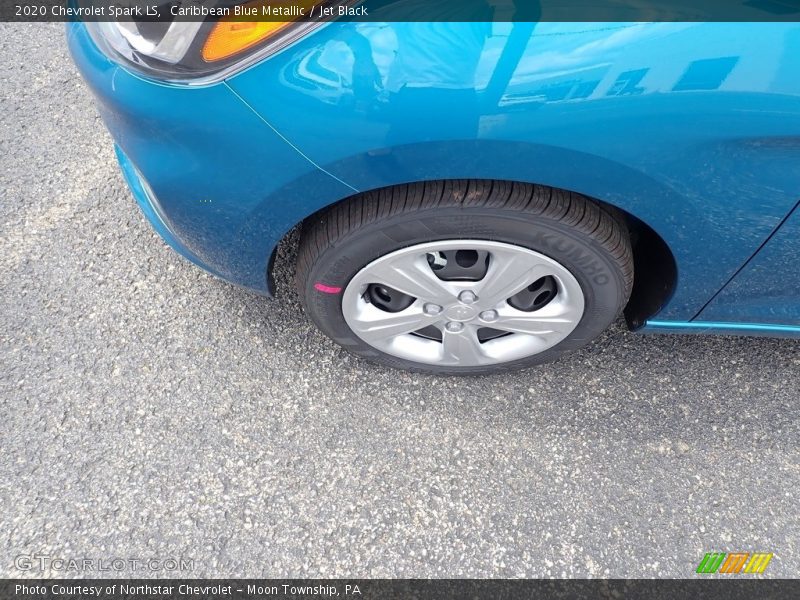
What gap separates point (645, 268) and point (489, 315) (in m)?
0.45

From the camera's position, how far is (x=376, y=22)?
1.12 meters

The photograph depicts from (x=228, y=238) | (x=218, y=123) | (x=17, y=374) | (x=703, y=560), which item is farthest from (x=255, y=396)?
(x=703, y=560)

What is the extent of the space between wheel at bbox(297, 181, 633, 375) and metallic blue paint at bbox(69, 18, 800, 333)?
85 millimetres

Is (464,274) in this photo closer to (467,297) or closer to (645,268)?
(467,297)

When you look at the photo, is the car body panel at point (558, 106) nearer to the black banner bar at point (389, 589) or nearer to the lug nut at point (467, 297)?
the lug nut at point (467, 297)

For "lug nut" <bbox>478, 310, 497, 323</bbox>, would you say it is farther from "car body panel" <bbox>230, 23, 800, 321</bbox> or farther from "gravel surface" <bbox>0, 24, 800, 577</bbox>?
"car body panel" <bbox>230, 23, 800, 321</bbox>

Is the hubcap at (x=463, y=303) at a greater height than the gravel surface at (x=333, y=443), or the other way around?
the hubcap at (x=463, y=303)

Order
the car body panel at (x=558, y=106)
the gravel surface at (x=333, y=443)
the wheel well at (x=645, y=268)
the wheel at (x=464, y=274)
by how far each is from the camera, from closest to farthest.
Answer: the car body panel at (x=558, y=106)
the wheel at (x=464, y=274)
the wheel well at (x=645, y=268)
the gravel surface at (x=333, y=443)

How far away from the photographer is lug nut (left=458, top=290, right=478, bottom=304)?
158 centimetres

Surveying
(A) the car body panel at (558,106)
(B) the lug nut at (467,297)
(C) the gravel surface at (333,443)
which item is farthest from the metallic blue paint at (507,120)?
(C) the gravel surface at (333,443)

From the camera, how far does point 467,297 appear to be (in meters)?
1.59

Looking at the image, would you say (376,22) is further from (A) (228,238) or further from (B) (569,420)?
(B) (569,420)

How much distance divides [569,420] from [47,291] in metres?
1.75

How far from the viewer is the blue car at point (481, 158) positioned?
1107mm
